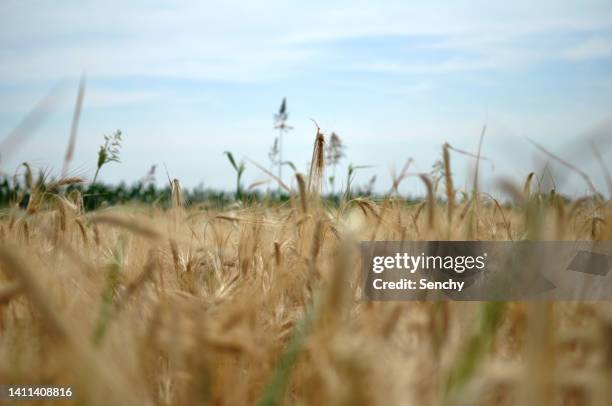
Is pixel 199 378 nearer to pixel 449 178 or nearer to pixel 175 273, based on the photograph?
pixel 449 178

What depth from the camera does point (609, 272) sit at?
1183 millimetres

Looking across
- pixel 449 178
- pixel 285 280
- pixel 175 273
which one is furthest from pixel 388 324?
pixel 175 273

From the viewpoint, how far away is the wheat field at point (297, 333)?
0.65 meters

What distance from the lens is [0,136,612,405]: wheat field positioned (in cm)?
65

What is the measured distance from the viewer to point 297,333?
0.92m
